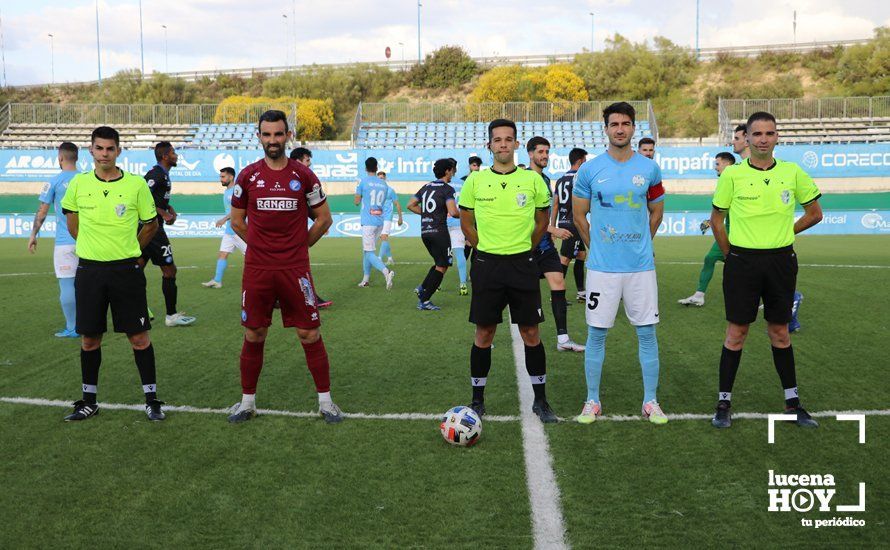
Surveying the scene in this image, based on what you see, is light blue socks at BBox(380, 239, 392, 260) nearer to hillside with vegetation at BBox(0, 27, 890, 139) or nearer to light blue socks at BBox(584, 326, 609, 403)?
light blue socks at BBox(584, 326, 609, 403)

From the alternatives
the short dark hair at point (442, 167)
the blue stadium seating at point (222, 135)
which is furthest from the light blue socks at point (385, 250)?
the blue stadium seating at point (222, 135)

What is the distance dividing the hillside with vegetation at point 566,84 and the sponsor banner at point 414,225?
21006 millimetres

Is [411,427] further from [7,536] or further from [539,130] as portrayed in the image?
[539,130]

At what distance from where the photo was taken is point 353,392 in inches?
269

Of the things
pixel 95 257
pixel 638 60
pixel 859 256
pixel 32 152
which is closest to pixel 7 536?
pixel 95 257

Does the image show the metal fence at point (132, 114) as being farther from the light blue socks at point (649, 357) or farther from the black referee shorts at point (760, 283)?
the black referee shorts at point (760, 283)

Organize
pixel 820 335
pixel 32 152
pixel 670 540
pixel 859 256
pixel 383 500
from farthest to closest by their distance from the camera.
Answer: pixel 32 152 < pixel 859 256 < pixel 820 335 < pixel 383 500 < pixel 670 540

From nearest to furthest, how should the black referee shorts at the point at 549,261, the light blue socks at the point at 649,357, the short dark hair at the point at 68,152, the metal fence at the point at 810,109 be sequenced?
the light blue socks at the point at 649,357 < the black referee shorts at the point at 549,261 < the short dark hair at the point at 68,152 < the metal fence at the point at 810,109

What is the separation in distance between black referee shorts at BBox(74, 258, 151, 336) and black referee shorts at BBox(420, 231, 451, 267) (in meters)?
6.19

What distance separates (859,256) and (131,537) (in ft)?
58.7

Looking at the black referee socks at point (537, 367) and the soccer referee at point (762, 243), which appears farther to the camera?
the black referee socks at point (537, 367)

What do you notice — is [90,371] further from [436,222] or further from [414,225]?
[414,225]

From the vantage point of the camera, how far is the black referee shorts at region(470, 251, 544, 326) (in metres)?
5.87

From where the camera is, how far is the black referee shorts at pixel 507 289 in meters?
5.87
